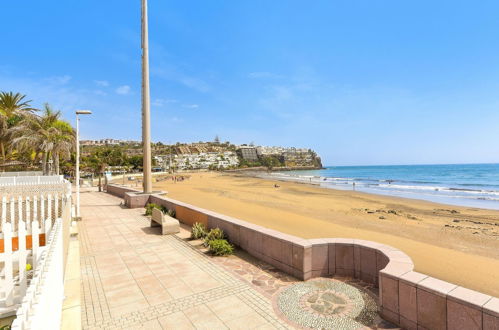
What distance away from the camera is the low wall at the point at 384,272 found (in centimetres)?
305

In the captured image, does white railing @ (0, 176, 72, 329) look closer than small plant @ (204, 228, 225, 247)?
Yes

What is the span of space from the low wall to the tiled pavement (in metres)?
1.07

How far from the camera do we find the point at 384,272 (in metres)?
3.83

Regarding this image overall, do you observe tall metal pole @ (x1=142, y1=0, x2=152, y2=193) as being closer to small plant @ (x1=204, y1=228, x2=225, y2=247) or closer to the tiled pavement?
the tiled pavement

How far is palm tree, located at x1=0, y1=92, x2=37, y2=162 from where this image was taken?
71.5ft

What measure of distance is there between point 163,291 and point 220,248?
6.75 ft

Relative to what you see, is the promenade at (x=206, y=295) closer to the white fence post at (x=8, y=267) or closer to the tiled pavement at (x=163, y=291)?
the tiled pavement at (x=163, y=291)

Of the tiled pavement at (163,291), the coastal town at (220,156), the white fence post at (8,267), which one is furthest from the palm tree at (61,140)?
the coastal town at (220,156)

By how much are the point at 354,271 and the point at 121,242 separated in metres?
6.83

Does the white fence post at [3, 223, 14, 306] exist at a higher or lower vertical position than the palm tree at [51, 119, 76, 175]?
lower

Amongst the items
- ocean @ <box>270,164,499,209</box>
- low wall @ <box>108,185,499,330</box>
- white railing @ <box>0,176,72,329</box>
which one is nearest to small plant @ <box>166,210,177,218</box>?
low wall @ <box>108,185,499,330</box>

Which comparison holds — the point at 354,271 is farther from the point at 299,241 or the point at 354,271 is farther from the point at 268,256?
the point at 268,256

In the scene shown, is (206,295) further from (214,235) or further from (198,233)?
(198,233)

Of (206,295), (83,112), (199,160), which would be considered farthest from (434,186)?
(199,160)
